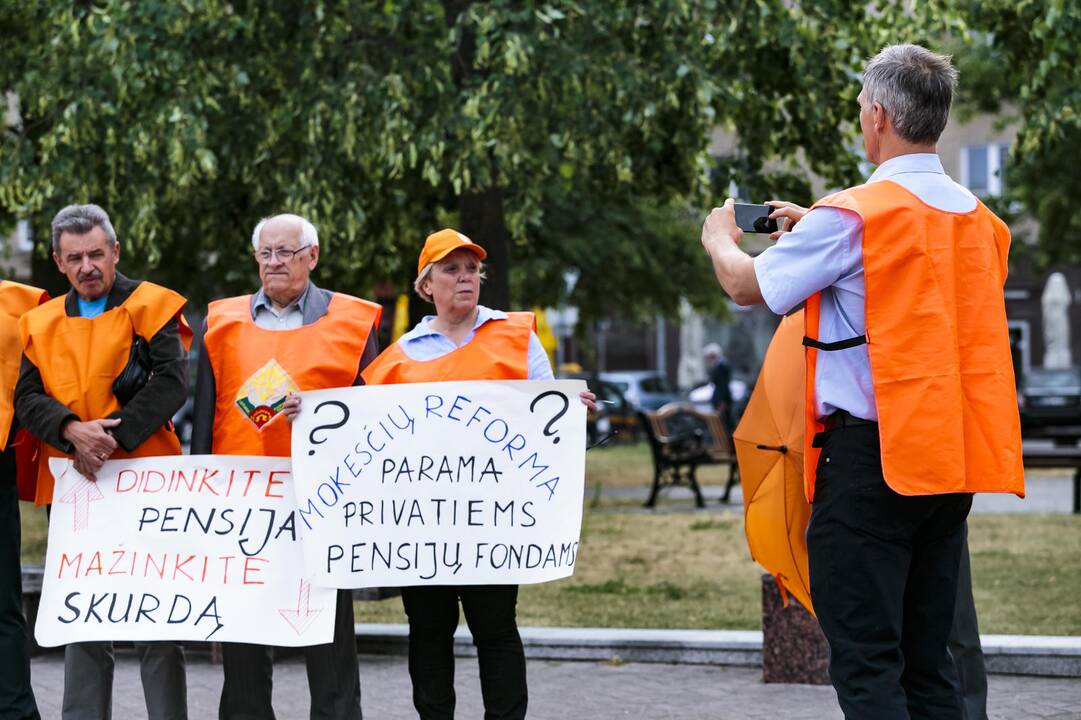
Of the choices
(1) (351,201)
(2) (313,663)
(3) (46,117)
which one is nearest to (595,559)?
(1) (351,201)

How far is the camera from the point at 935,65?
4.27 m

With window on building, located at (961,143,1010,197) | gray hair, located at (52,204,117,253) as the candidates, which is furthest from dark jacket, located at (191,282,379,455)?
window on building, located at (961,143,1010,197)

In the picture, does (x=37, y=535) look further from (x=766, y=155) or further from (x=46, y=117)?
(x=766, y=155)

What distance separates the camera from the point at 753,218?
15.2 ft

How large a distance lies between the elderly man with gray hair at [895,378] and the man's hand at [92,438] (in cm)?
241

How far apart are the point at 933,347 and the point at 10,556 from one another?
11.2 feet

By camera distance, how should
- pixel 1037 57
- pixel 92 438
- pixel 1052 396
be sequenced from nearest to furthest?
pixel 92 438 < pixel 1037 57 < pixel 1052 396

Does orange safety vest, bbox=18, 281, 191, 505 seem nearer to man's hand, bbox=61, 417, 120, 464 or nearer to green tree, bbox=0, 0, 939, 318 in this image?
man's hand, bbox=61, 417, 120, 464

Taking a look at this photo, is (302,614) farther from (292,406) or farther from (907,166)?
(907,166)

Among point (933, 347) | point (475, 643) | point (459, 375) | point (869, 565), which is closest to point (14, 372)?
point (459, 375)

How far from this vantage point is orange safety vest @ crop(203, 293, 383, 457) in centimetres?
568

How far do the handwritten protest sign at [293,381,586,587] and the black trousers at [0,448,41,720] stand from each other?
1.12 meters

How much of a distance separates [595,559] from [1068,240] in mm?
16573

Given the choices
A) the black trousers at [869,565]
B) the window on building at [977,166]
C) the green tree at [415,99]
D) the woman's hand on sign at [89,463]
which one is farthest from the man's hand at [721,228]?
the window on building at [977,166]
